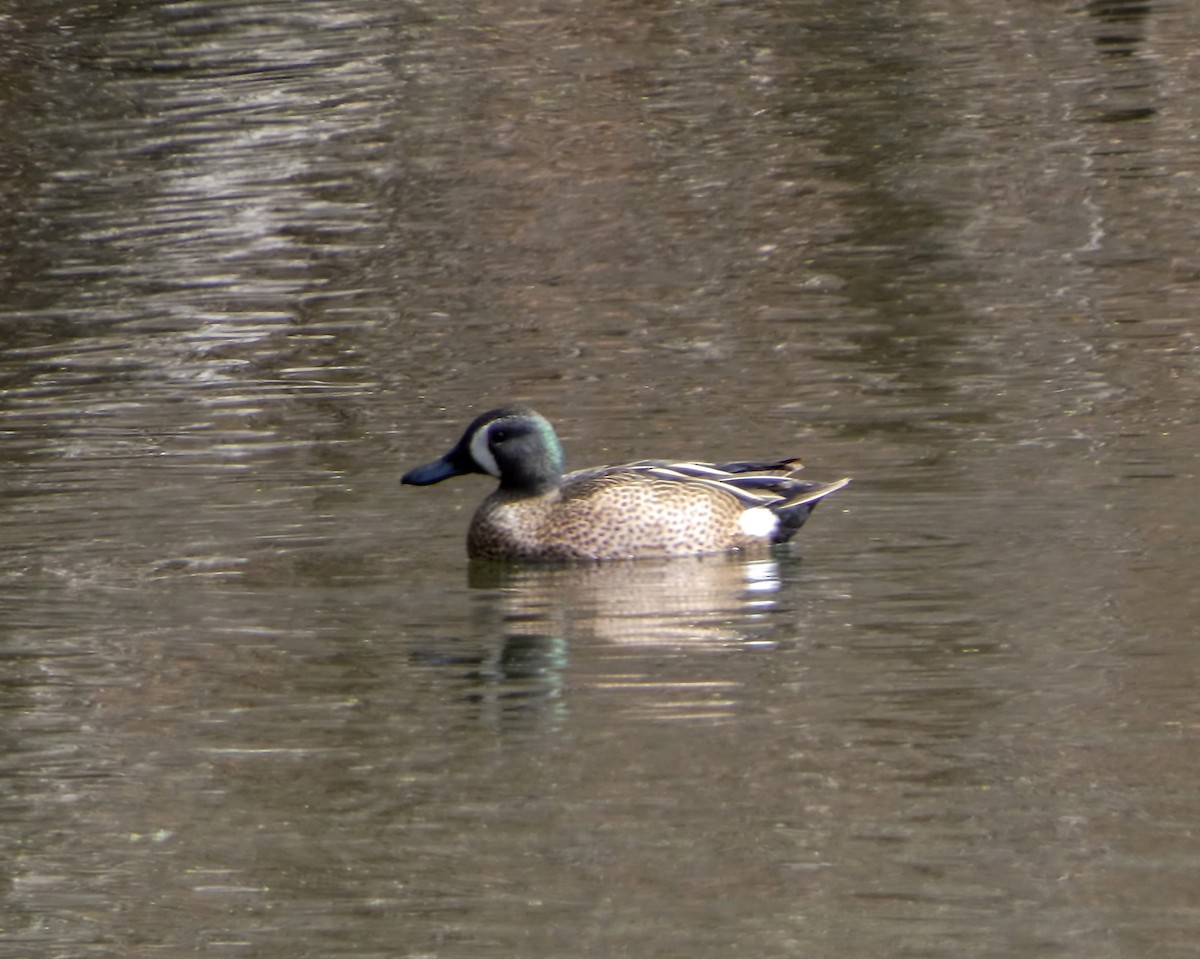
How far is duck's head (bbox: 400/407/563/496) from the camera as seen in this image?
32.8 feet

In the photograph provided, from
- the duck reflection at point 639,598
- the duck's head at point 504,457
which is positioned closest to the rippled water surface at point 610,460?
the duck reflection at point 639,598

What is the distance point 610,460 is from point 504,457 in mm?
1069

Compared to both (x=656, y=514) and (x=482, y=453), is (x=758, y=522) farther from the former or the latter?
(x=482, y=453)

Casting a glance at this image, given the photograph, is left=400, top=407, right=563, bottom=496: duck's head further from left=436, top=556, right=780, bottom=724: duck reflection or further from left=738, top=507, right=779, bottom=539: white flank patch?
left=738, top=507, right=779, bottom=539: white flank patch

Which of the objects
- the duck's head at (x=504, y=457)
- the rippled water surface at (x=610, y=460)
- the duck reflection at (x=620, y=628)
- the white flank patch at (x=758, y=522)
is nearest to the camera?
the rippled water surface at (x=610, y=460)

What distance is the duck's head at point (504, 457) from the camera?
32.8 feet

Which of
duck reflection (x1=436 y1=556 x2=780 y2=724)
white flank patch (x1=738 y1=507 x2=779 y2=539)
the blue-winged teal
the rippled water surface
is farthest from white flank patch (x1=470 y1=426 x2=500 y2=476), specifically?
white flank patch (x1=738 y1=507 x2=779 y2=539)

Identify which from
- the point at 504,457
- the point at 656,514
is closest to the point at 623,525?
the point at 656,514

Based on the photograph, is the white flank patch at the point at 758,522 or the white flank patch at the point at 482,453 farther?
the white flank patch at the point at 482,453

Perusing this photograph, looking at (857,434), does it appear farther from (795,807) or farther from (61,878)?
(61,878)

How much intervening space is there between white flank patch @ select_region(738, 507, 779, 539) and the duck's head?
2.58 feet

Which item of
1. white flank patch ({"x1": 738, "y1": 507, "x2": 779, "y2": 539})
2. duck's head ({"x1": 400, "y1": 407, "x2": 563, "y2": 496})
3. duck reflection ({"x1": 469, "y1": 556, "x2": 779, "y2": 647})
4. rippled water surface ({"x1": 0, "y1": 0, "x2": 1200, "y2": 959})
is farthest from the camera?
duck's head ({"x1": 400, "y1": 407, "x2": 563, "y2": 496})

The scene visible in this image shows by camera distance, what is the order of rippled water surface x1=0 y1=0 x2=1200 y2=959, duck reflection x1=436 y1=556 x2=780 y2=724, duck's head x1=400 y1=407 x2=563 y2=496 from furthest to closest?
1. duck's head x1=400 y1=407 x2=563 y2=496
2. duck reflection x1=436 y1=556 x2=780 y2=724
3. rippled water surface x1=0 y1=0 x2=1200 y2=959

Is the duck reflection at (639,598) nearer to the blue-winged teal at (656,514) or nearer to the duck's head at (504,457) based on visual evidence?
the blue-winged teal at (656,514)
